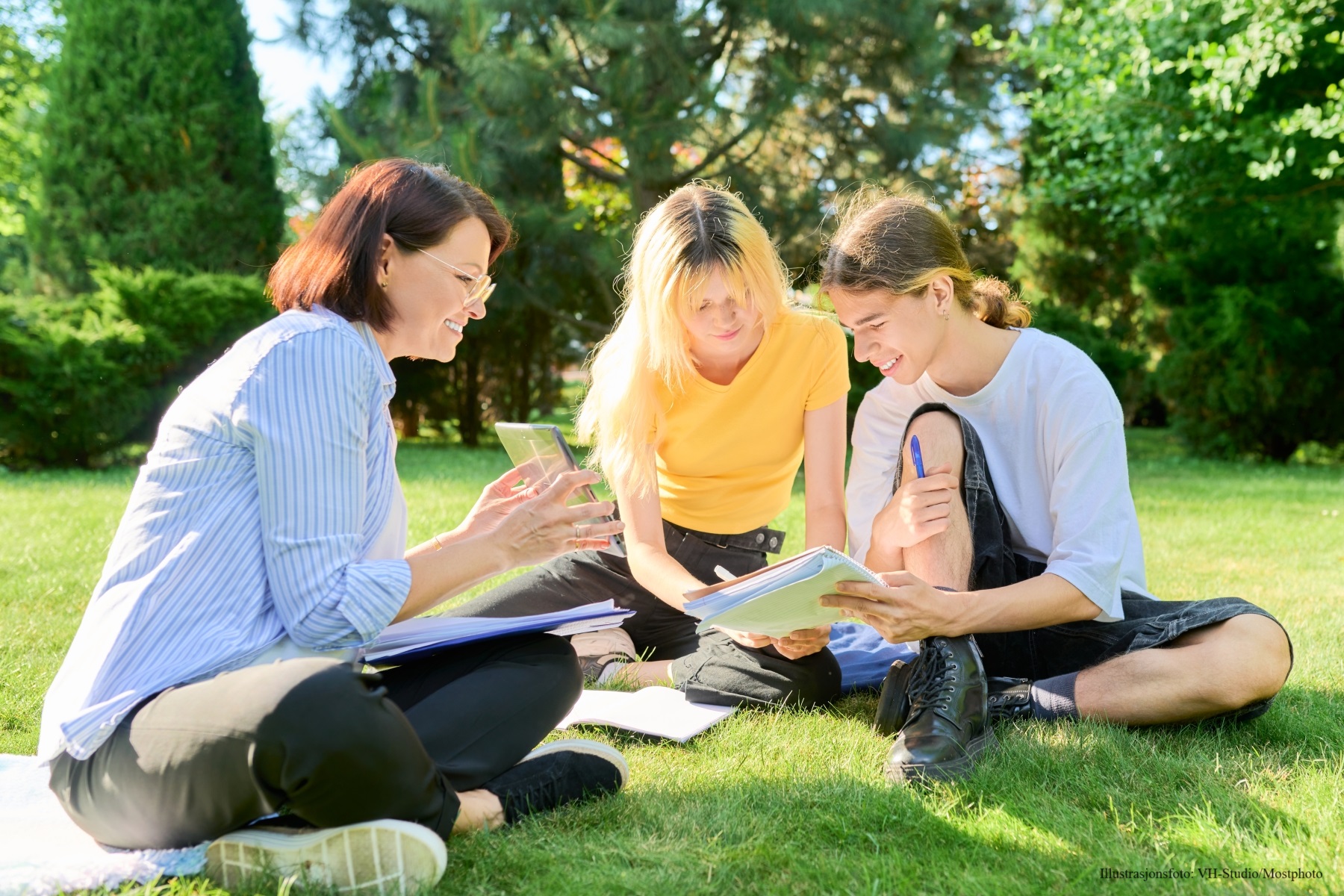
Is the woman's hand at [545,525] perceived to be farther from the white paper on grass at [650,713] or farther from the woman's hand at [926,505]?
the woman's hand at [926,505]

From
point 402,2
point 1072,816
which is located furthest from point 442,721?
point 402,2

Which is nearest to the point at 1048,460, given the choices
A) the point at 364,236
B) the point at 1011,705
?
the point at 1011,705

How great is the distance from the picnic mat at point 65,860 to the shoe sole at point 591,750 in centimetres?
74

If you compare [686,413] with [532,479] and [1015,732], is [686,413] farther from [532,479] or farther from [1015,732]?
[1015,732]

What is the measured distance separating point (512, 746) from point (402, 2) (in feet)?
32.2

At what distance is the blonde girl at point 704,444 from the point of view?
9.91 feet

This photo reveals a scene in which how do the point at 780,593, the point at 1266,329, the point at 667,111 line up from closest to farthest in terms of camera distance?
the point at 780,593 < the point at 667,111 < the point at 1266,329

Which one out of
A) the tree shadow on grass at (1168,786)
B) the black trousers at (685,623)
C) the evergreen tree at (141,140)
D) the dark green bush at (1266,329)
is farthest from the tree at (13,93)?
the tree shadow on grass at (1168,786)

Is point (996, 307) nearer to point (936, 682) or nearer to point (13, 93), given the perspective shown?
point (936, 682)

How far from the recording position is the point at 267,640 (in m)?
1.84

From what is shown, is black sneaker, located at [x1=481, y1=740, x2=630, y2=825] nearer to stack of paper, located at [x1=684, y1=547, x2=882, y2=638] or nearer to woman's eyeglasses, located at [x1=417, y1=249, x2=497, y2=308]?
stack of paper, located at [x1=684, y1=547, x2=882, y2=638]

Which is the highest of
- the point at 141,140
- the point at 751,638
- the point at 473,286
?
the point at 141,140

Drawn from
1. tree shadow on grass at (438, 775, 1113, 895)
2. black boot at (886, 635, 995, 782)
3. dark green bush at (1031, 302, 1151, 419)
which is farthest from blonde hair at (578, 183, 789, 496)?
dark green bush at (1031, 302, 1151, 419)

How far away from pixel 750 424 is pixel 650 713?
906 mm
